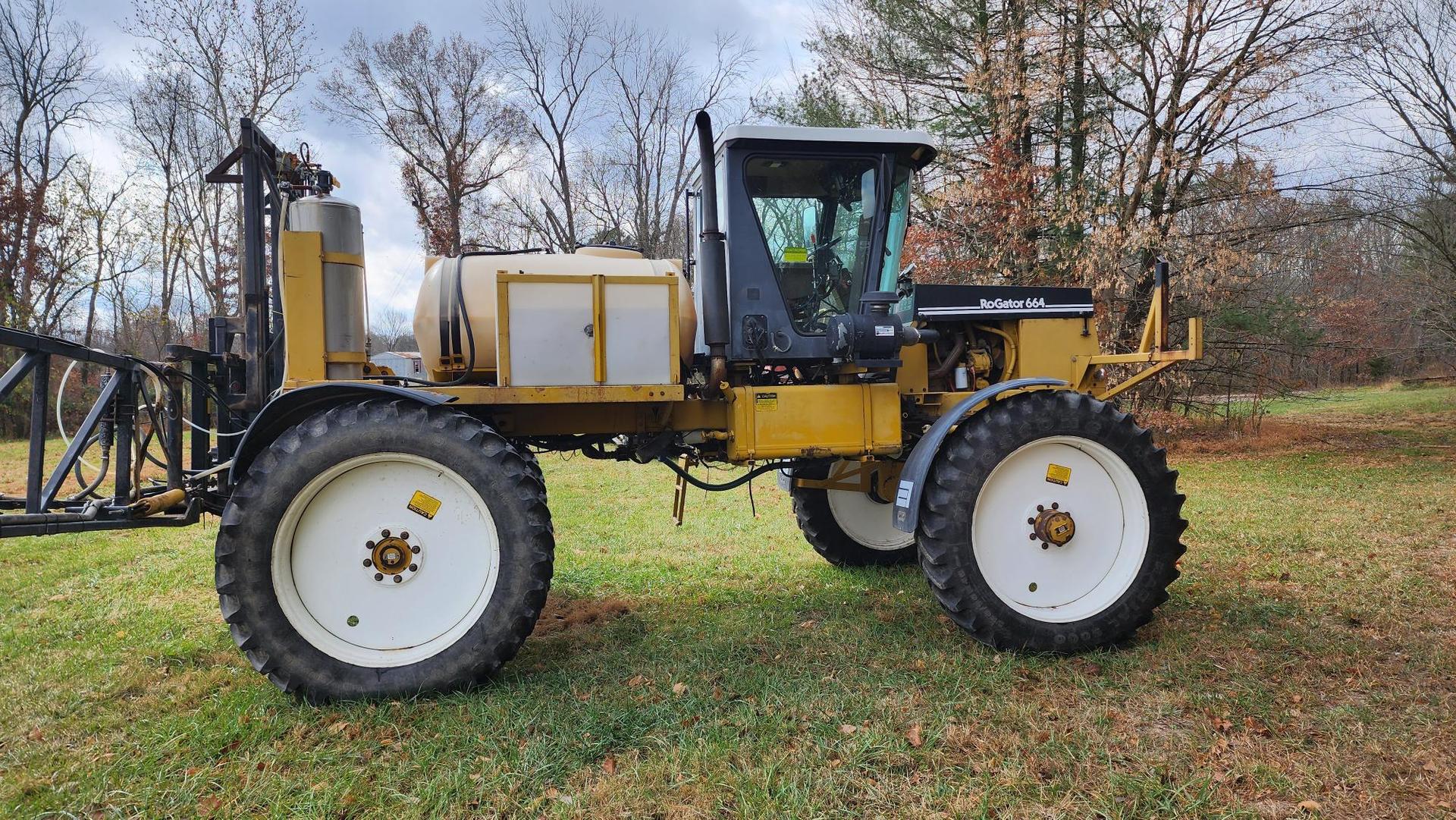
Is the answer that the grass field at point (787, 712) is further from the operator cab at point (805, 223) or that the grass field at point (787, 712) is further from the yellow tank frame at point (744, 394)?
the operator cab at point (805, 223)

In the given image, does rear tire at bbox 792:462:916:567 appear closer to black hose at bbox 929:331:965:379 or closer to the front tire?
black hose at bbox 929:331:965:379

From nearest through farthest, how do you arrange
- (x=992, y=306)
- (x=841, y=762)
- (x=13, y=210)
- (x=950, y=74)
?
(x=841, y=762), (x=992, y=306), (x=950, y=74), (x=13, y=210)

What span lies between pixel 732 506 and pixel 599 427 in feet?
16.3

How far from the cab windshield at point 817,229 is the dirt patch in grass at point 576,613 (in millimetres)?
2016

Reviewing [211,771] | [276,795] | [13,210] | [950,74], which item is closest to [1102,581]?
[276,795]

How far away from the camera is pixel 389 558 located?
10.8 feet

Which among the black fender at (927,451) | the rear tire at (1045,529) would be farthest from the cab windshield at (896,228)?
the rear tire at (1045,529)

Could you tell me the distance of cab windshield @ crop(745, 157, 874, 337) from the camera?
12.8 feet

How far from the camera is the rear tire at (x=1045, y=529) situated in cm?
359

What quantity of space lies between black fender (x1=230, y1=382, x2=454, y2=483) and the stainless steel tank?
203 mm

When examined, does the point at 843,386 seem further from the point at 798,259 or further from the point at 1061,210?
the point at 1061,210

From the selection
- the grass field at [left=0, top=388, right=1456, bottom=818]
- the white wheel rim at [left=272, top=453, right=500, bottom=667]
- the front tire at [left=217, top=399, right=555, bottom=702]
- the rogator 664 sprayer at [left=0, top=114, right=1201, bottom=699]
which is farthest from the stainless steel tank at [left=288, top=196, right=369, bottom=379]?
the grass field at [left=0, top=388, right=1456, bottom=818]

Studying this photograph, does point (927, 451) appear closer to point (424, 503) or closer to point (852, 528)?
point (852, 528)

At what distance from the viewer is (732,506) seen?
8695mm
